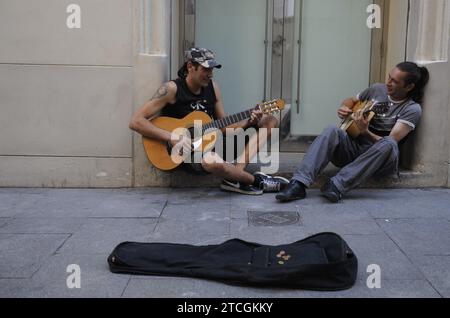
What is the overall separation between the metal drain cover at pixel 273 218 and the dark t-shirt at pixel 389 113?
50.9 inches

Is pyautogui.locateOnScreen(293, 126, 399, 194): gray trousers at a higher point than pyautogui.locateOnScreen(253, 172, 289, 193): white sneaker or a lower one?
higher

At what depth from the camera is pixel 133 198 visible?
202 inches

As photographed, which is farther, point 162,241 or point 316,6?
A: point 316,6

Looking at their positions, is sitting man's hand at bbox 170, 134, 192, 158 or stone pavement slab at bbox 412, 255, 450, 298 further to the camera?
sitting man's hand at bbox 170, 134, 192, 158

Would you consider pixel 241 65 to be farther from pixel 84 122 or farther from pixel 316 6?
pixel 84 122

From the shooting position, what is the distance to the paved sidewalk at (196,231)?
3.07 m

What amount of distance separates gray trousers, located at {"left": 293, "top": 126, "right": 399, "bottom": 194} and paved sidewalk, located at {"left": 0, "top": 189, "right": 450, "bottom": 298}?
0.21 metres

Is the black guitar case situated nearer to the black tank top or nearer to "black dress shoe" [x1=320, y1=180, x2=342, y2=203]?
"black dress shoe" [x1=320, y1=180, x2=342, y2=203]

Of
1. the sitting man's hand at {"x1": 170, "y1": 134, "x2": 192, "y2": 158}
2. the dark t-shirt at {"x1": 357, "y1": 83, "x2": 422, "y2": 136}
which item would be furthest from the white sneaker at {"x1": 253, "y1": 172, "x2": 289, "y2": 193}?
the dark t-shirt at {"x1": 357, "y1": 83, "x2": 422, "y2": 136}

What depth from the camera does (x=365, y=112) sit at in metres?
5.05

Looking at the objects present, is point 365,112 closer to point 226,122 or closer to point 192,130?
point 226,122

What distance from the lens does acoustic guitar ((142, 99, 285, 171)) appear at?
16.6 ft
